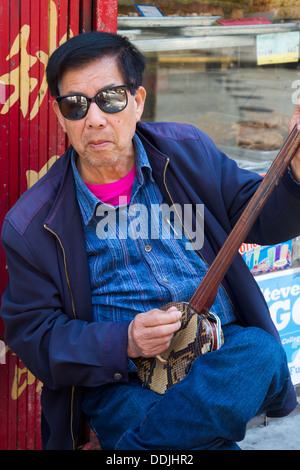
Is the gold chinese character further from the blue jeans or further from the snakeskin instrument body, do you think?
the blue jeans

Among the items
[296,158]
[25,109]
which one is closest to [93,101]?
[25,109]

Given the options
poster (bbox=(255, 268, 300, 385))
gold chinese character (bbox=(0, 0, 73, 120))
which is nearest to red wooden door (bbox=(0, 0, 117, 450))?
gold chinese character (bbox=(0, 0, 73, 120))

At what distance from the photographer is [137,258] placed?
2.22 m

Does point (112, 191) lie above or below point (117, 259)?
above

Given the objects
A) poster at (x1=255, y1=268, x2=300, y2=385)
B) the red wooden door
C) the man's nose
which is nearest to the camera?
the man's nose

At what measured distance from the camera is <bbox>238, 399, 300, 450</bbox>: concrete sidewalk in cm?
329

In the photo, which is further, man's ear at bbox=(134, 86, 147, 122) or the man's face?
man's ear at bbox=(134, 86, 147, 122)

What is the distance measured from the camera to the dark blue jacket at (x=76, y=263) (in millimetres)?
2025

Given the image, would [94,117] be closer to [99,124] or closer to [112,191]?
[99,124]

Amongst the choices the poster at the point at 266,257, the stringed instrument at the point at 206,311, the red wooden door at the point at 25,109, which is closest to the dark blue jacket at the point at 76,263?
the stringed instrument at the point at 206,311

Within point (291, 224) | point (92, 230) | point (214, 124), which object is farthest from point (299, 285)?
point (92, 230)

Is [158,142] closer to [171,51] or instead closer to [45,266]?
[45,266]

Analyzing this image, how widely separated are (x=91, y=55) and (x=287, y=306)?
1918 millimetres

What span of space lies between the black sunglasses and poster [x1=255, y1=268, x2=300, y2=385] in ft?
4.96
